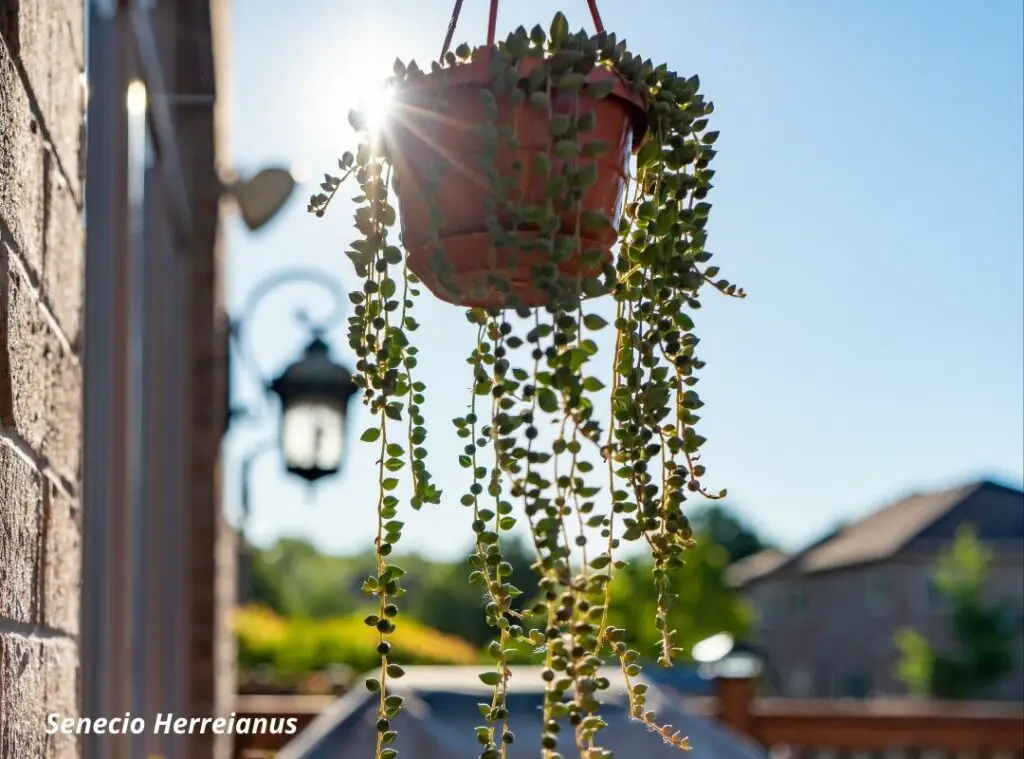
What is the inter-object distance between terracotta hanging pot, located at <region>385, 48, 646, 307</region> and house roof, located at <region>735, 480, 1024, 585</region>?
24665 millimetres

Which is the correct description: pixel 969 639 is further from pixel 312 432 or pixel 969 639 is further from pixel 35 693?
pixel 35 693

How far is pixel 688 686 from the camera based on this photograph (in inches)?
371

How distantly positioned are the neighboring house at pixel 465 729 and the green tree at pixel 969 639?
24676 millimetres

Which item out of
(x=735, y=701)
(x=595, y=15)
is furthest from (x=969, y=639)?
(x=595, y=15)

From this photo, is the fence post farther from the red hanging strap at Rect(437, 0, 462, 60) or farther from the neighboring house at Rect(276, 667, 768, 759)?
the red hanging strap at Rect(437, 0, 462, 60)

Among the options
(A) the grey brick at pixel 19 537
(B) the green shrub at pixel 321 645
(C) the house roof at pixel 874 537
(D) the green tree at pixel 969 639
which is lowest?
(A) the grey brick at pixel 19 537

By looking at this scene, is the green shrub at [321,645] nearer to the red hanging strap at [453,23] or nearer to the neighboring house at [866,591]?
the red hanging strap at [453,23]

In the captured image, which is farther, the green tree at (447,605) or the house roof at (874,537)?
the house roof at (874,537)

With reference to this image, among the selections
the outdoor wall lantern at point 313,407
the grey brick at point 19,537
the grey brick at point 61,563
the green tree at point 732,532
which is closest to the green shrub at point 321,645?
the outdoor wall lantern at point 313,407

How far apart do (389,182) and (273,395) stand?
312 cm

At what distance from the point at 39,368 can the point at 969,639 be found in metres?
27.1

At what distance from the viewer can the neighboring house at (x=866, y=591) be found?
25.9 meters

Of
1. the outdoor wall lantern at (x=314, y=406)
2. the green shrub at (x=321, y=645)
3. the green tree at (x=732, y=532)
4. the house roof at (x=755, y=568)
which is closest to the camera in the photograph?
the outdoor wall lantern at (x=314, y=406)

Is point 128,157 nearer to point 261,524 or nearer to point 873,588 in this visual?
point 261,524
